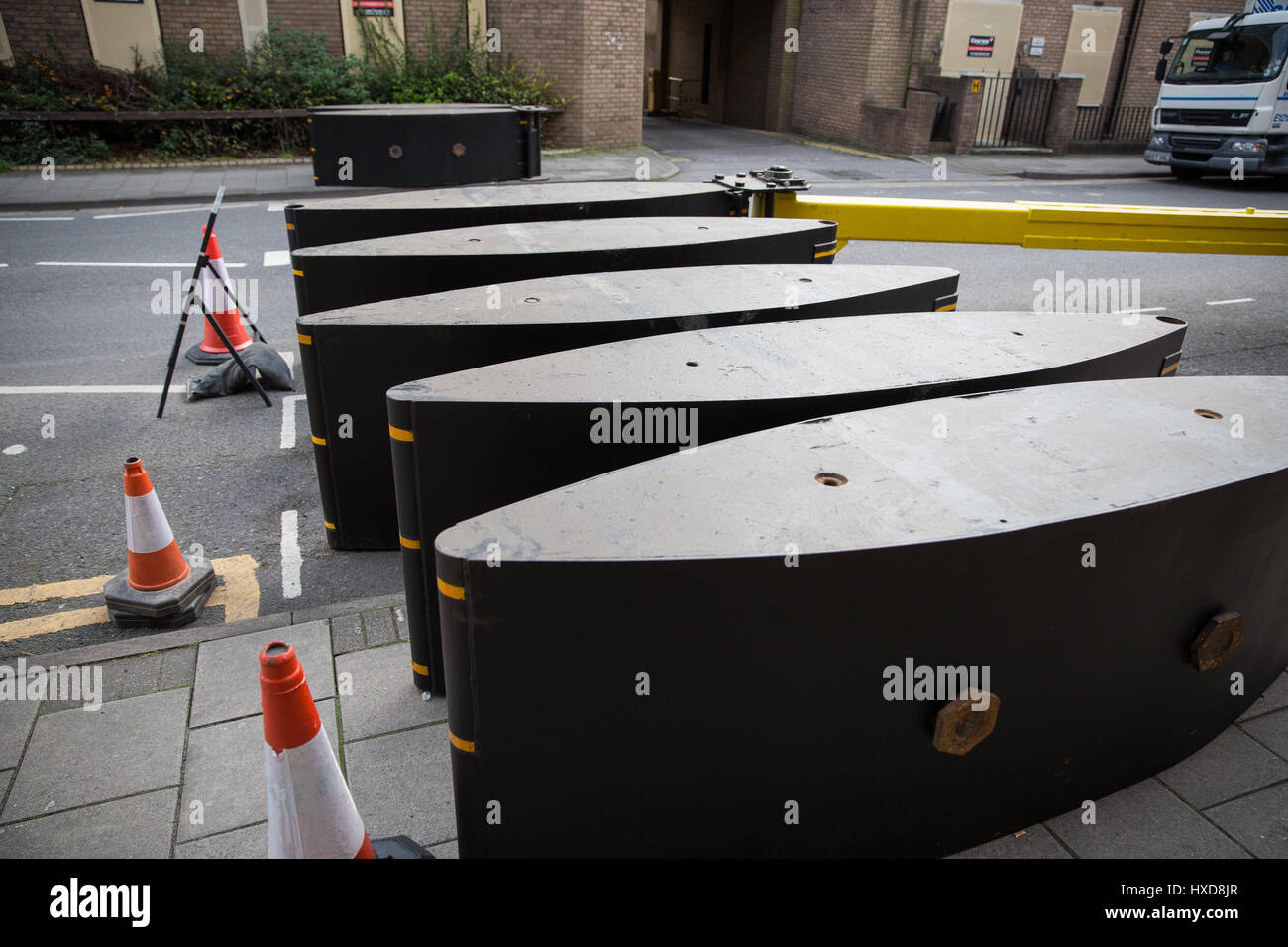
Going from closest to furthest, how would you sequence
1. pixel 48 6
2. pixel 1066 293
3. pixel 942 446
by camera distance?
pixel 942 446
pixel 1066 293
pixel 48 6

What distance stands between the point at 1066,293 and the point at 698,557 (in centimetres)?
924

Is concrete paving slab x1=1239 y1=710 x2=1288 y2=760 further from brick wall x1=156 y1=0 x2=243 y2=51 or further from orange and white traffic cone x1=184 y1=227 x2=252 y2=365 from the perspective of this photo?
brick wall x1=156 y1=0 x2=243 y2=51

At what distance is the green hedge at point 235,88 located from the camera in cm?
1449

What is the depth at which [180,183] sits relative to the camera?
13.6 m

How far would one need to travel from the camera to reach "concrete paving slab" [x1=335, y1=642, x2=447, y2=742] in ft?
10.4

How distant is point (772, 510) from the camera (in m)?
2.11

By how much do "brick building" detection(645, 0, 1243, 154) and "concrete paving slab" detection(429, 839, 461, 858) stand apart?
20157mm

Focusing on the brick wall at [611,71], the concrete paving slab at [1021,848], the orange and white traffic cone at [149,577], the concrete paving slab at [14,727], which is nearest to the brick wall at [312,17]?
the brick wall at [611,71]

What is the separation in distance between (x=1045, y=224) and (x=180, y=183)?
12.9 meters

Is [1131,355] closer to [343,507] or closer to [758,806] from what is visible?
[758,806]

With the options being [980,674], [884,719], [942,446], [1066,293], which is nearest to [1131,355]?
[942,446]

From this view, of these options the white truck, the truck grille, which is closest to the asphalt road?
the white truck

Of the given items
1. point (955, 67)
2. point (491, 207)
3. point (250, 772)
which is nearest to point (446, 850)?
point (250, 772)
